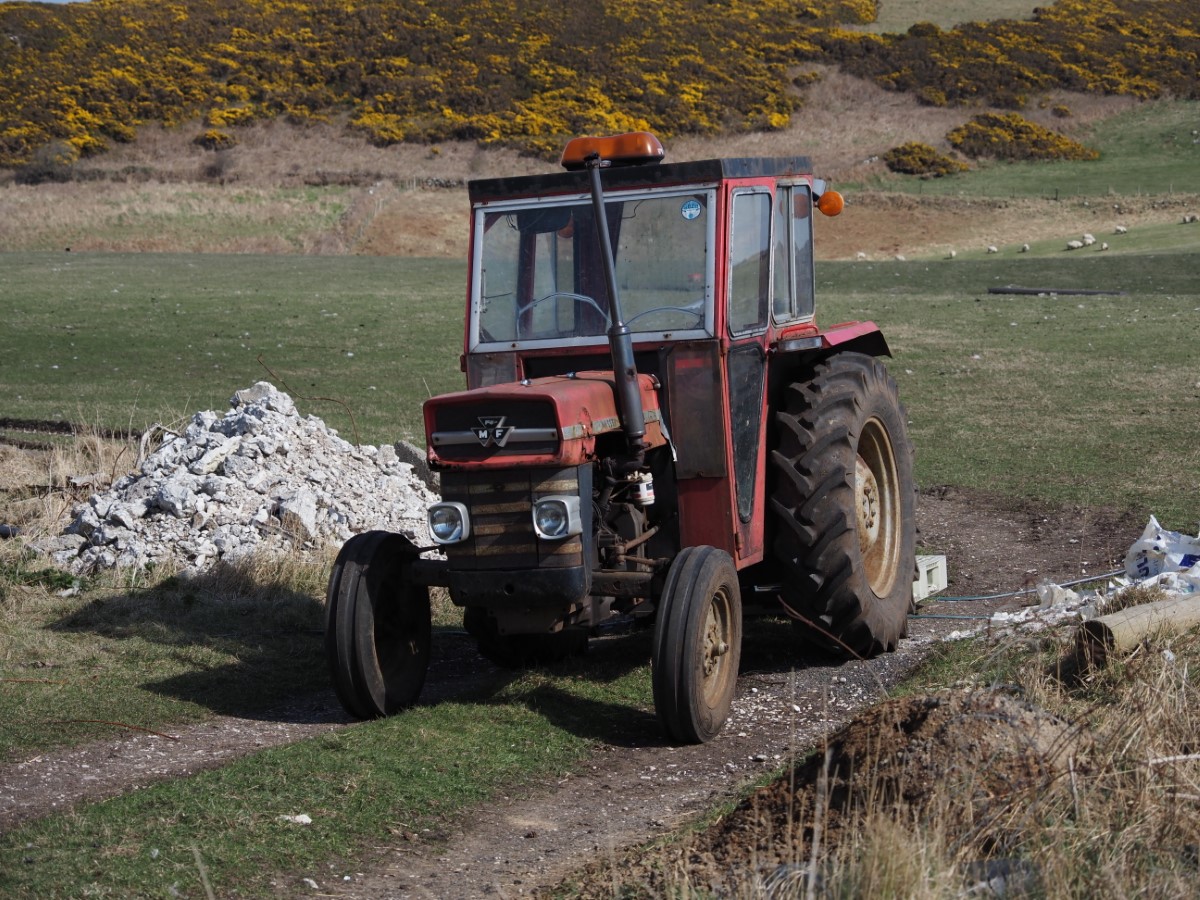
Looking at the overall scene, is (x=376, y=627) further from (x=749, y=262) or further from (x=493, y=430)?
(x=749, y=262)

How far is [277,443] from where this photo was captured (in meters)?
10.4

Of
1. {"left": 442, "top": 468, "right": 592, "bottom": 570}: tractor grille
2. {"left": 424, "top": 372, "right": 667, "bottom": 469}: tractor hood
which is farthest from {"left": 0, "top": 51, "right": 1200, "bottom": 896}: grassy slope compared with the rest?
{"left": 424, "top": 372, "right": 667, "bottom": 469}: tractor hood

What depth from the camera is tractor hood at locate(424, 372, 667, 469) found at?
6105mm

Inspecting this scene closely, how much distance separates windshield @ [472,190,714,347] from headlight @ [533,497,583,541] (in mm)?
1138

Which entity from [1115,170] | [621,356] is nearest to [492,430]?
[621,356]

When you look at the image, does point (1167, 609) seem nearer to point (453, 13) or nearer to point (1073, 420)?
point (1073, 420)

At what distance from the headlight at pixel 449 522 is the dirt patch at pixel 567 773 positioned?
1.10 metres

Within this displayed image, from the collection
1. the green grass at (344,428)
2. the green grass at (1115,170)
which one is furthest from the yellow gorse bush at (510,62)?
the green grass at (344,428)

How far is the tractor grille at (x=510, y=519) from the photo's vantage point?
244 inches

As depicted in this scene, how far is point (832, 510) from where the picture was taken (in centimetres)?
707

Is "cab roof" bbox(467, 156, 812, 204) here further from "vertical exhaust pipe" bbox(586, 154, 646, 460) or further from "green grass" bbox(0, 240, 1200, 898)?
"green grass" bbox(0, 240, 1200, 898)

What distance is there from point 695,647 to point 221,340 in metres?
17.5

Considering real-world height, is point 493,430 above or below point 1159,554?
above

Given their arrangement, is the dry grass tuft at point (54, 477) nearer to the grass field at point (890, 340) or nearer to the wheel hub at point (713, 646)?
the grass field at point (890, 340)
